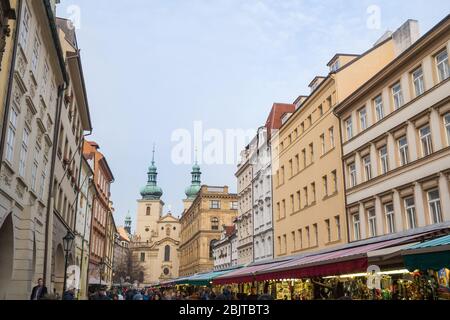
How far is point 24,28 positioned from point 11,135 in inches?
147

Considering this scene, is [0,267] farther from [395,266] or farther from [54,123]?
[395,266]

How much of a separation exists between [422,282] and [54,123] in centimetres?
1759

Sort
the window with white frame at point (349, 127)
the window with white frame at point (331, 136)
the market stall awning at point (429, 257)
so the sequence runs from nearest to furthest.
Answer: the market stall awning at point (429, 257)
the window with white frame at point (349, 127)
the window with white frame at point (331, 136)

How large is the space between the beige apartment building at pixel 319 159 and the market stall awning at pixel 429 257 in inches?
644

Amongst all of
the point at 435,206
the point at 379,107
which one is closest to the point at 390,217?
the point at 435,206

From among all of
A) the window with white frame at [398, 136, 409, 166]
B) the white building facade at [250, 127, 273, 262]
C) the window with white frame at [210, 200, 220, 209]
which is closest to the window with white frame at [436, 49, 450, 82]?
the window with white frame at [398, 136, 409, 166]

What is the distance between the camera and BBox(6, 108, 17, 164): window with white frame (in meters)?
15.1

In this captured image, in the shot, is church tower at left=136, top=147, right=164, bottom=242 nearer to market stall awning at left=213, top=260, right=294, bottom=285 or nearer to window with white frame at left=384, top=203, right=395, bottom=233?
market stall awning at left=213, top=260, right=294, bottom=285

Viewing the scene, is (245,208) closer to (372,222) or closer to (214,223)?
(372,222)

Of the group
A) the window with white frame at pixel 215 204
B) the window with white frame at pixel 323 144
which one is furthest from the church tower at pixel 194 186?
the window with white frame at pixel 323 144

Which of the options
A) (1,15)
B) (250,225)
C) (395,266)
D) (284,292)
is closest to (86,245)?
(250,225)

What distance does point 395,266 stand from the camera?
718 inches

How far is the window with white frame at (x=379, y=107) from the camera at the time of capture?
2522 cm

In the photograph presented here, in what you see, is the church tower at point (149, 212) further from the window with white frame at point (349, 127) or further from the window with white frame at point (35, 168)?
the window with white frame at point (35, 168)
